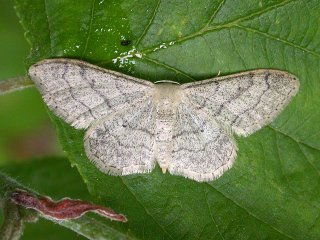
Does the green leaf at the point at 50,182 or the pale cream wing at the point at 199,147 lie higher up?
the pale cream wing at the point at 199,147

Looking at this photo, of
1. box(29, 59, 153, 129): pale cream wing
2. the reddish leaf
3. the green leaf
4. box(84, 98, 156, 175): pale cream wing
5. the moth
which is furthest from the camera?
the green leaf

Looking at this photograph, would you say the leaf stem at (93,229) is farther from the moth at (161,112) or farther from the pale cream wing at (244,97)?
the pale cream wing at (244,97)

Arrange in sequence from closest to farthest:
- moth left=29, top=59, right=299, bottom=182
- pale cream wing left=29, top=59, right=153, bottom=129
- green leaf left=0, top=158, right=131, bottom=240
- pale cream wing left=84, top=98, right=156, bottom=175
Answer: pale cream wing left=29, top=59, right=153, bottom=129
moth left=29, top=59, right=299, bottom=182
pale cream wing left=84, top=98, right=156, bottom=175
green leaf left=0, top=158, right=131, bottom=240

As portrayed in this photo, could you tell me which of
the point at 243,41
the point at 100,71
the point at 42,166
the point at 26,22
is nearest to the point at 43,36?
the point at 26,22

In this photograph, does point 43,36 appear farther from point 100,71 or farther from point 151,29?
point 151,29

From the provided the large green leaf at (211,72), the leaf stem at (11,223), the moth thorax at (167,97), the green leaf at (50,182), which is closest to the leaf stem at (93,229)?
the leaf stem at (11,223)

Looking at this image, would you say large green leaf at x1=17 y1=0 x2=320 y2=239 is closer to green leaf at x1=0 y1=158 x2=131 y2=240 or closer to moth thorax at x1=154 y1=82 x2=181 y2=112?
moth thorax at x1=154 y1=82 x2=181 y2=112

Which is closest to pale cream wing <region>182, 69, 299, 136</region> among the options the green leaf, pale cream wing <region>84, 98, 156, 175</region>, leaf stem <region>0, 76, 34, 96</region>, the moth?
the moth
